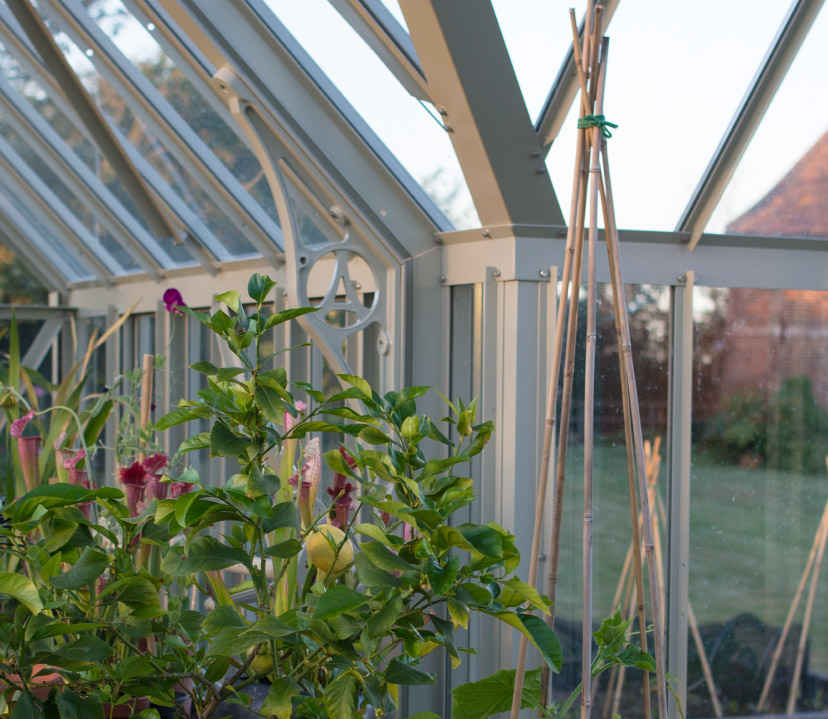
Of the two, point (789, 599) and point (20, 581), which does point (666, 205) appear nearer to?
point (789, 599)

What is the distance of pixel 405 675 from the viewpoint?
1.01 meters

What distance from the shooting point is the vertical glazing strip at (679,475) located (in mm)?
2436

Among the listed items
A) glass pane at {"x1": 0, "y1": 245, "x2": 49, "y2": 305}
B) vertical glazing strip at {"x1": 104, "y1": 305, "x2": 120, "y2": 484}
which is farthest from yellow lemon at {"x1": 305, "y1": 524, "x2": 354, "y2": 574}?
glass pane at {"x1": 0, "y1": 245, "x2": 49, "y2": 305}

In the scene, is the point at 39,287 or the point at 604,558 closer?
the point at 604,558

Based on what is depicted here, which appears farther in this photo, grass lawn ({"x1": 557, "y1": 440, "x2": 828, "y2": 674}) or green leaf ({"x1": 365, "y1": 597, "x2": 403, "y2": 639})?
grass lawn ({"x1": 557, "y1": 440, "x2": 828, "y2": 674})

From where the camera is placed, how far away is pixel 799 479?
2504 mm

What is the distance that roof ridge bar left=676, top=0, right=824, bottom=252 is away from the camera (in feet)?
6.74

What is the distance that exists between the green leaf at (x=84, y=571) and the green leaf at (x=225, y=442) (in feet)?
0.57

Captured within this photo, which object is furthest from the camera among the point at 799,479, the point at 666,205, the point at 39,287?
the point at 39,287

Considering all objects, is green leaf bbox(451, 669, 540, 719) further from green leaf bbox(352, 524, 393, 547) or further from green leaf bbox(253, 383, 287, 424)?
green leaf bbox(253, 383, 287, 424)

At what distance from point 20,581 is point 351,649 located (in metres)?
0.33

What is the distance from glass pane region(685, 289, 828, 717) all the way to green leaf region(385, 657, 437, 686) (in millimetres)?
1621

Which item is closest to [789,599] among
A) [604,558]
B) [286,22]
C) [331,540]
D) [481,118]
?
[604,558]

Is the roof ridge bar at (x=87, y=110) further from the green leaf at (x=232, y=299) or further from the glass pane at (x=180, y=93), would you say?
the green leaf at (x=232, y=299)
